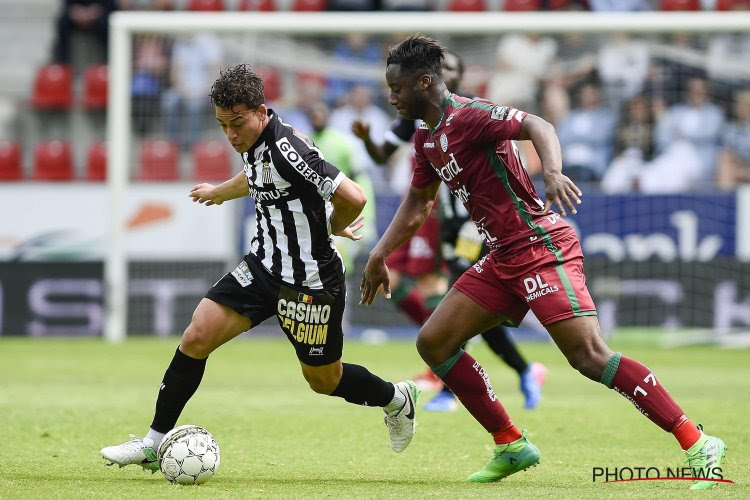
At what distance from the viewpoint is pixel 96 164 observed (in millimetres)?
18094

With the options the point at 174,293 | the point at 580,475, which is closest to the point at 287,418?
the point at 580,475

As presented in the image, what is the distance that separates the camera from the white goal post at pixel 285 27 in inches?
613

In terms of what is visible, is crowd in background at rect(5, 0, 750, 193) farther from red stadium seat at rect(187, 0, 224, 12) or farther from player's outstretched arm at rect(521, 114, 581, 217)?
player's outstretched arm at rect(521, 114, 581, 217)

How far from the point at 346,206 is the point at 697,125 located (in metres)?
11.1

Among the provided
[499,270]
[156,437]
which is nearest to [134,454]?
[156,437]

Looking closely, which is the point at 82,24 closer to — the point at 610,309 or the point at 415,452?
the point at 610,309

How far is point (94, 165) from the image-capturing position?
18125mm

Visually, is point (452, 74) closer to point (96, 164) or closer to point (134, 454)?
point (134, 454)

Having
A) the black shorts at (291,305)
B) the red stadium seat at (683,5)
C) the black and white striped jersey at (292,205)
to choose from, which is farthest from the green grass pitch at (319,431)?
the red stadium seat at (683,5)

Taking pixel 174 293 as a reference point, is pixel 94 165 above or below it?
above

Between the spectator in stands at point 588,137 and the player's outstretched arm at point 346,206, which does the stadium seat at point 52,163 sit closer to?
the spectator in stands at point 588,137

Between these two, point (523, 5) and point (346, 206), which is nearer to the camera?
point (346, 206)

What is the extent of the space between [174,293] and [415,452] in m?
9.63

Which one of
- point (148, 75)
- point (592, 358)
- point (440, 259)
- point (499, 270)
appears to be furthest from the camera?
point (148, 75)
